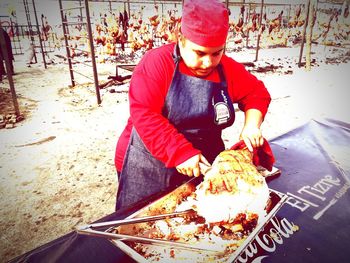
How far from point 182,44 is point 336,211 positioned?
1142 millimetres

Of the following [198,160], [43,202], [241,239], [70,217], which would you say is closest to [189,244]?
[241,239]

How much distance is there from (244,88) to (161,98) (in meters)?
0.59

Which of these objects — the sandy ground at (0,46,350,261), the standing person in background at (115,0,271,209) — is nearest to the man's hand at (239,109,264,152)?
the standing person in background at (115,0,271,209)

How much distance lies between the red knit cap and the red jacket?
273 mm

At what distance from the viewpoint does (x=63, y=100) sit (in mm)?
6172

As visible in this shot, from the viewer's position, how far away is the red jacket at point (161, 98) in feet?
4.09

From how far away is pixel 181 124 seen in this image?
59.4 inches

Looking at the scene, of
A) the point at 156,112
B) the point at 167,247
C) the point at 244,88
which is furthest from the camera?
the point at 244,88

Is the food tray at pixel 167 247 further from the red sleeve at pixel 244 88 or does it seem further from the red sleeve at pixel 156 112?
the red sleeve at pixel 244 88

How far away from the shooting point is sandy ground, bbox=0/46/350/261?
2605 millimetres

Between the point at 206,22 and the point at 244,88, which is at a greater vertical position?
the point at 206,22

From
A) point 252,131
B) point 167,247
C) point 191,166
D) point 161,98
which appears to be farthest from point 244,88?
point 167,247

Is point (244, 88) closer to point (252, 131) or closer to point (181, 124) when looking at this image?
point (252, 131)

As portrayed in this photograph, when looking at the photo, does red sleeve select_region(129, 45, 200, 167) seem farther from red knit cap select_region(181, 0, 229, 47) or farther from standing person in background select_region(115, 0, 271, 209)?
red knit cap select_region(181, 0, 229, 47)
